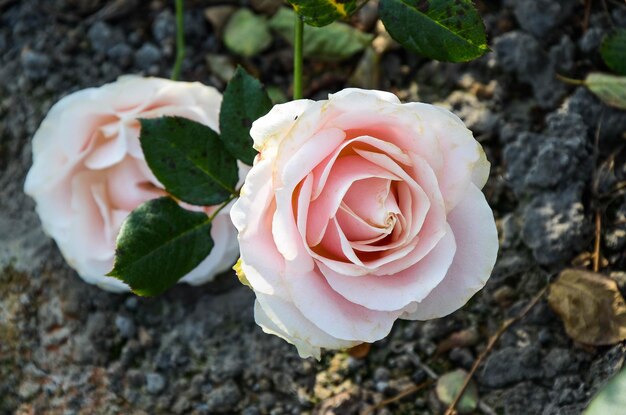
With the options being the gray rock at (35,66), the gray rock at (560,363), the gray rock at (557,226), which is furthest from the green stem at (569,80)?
the gray rock at (35,66)

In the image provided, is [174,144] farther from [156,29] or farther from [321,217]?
[156,29]

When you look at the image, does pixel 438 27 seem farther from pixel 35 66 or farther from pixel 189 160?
pixel 35 66

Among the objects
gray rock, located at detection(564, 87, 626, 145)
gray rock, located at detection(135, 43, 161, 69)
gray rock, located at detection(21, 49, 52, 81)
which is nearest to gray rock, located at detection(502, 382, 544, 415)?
gray rock, located at detection(564, 87, 626, 145)

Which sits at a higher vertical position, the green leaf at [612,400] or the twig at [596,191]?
the green leaf at [612,400]

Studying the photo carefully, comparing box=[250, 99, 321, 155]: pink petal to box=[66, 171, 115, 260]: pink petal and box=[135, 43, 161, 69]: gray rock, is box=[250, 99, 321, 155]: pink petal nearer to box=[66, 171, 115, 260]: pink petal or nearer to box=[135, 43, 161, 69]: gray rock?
box=[66, 171, 115, 260]: pink petal

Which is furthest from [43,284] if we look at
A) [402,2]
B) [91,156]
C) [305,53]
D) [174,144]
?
[402,2]

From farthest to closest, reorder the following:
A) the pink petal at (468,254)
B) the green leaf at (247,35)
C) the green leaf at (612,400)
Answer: the green leaf at (247,35)
the pink petal at (468,254)
the green leaf at (612,400)

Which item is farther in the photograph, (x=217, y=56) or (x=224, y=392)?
(x=217, y=56)

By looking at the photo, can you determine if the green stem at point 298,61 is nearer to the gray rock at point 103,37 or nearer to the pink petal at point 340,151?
the pink petal at point 340,151
